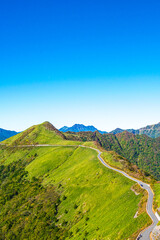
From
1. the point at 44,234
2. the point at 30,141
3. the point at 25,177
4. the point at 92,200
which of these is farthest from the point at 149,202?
the point at 30,141

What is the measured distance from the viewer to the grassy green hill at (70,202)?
47594 mm

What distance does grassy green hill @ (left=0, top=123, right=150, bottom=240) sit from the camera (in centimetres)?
4759

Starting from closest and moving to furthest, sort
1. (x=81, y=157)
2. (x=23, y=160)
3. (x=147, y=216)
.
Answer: (x=147, y=216) < (x=81, y=157) < (x=23, y=160)

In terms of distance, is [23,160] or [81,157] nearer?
[81,157]

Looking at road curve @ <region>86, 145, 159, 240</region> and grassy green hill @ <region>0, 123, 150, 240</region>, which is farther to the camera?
grassy green hill @ <region>0, 123, 150, 240</region>

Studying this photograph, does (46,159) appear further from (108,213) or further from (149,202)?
(149,202)

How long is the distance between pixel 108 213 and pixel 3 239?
51074 mm

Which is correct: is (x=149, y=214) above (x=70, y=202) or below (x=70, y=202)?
above

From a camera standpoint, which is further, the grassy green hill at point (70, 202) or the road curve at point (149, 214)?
the grassy green hill at point (70, 202)

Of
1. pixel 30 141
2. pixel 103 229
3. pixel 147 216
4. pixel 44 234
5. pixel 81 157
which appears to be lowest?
pixel 44 234

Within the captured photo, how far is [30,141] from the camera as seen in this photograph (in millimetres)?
191625

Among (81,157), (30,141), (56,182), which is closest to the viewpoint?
(56,182)

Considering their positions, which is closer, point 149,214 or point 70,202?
point 149,214

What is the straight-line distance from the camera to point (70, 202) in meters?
72.6
